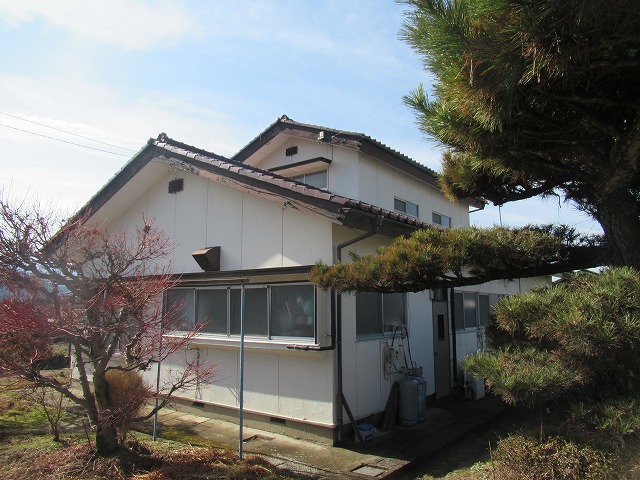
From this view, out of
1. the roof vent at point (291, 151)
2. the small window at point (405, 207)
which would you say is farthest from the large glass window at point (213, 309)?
the small window at point (405, 207)

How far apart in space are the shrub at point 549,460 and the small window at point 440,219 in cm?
853

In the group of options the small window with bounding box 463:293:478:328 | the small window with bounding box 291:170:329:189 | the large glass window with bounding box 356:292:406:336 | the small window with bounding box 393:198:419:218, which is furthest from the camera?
the small window with bounding box 463:293:478:328


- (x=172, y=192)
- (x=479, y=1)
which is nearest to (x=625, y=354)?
(x=479, y=1)

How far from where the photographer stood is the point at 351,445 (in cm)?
677

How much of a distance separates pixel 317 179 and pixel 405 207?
2251 mm

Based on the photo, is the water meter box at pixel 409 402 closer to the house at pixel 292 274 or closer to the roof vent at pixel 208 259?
the house at pixel 292 274

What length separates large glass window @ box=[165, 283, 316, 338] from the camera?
7297 millimetres

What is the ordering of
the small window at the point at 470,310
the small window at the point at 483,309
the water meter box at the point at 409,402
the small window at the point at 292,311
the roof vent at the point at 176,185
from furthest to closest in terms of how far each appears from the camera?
1. the small window at the point at 483,309
2. the small window at the point at 470,310
3. the roof vent at the point at 176,185
4. the water meter box at the point at 409,402
5. the small window at the point at 292,311

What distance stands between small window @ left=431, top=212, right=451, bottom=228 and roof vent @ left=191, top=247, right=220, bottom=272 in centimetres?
618

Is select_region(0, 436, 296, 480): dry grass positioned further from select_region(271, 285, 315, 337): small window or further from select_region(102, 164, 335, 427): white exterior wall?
select_region(271, 285, 315, 337): small window

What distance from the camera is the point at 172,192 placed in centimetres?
961

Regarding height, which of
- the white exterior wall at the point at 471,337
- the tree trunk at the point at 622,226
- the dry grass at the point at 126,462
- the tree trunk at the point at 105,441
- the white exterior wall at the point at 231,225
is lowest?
the dry grass at the point at 126,462

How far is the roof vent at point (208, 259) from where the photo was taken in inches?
331

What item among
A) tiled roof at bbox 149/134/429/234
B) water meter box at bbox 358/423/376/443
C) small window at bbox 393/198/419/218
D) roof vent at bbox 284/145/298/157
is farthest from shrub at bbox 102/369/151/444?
small window at bbox 393/198/419/218
